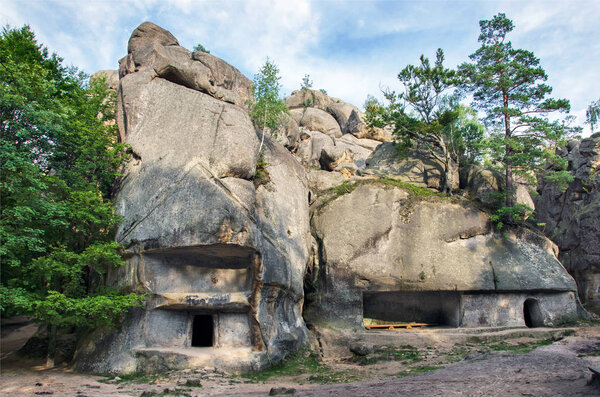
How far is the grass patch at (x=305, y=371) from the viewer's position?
11.5 m

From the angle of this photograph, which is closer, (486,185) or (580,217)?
(486,185)

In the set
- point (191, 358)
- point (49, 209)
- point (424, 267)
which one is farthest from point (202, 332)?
point (424, 267)

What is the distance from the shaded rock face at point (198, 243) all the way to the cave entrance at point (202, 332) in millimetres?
48

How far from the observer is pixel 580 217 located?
66.4 ft

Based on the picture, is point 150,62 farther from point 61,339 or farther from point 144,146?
point 61,339

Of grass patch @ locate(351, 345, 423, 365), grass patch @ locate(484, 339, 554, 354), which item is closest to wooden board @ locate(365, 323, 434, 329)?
grass patch @ locate(351, 345, 423, 365)

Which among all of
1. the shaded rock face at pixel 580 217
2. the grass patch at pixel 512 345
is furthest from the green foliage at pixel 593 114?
the grass patch at pixel 512 345

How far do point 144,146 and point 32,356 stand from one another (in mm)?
7860

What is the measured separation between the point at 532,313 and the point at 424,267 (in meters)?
5.50

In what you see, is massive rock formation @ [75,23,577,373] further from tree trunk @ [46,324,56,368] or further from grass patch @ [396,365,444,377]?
grass patch @ [396,365,444,377]

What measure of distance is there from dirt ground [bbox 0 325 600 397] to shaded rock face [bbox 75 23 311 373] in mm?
923

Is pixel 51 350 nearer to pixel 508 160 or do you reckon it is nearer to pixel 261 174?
Result: pixel 261 174

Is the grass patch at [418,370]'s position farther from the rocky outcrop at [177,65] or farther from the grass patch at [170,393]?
the rocky outcrop at [177,65]

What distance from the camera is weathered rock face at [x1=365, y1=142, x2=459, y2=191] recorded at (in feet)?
71.3
